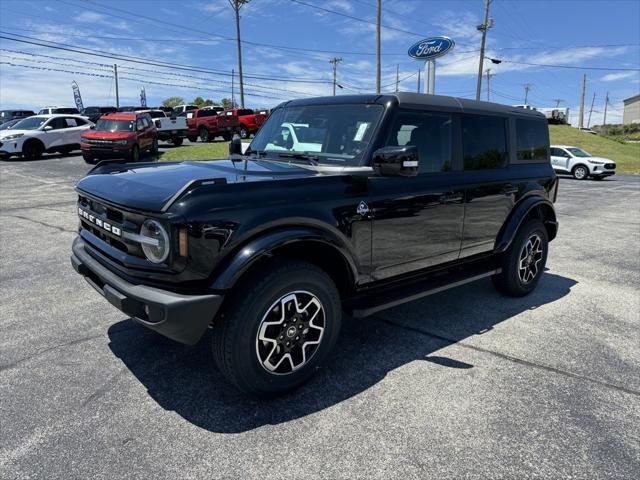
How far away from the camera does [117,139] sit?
58.3 ft

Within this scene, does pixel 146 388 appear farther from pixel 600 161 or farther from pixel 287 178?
pixel 600 161

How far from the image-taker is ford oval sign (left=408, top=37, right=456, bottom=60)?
18.6 m

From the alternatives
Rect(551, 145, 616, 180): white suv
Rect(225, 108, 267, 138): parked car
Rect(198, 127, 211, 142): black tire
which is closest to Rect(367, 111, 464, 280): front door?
Rect(551, 145, 616, 180): white suv

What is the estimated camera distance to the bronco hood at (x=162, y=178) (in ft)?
8.59

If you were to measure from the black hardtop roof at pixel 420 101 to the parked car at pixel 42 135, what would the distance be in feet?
65.4

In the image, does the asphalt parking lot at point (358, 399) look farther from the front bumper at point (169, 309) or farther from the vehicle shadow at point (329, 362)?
the front bumper at point (169, 309)

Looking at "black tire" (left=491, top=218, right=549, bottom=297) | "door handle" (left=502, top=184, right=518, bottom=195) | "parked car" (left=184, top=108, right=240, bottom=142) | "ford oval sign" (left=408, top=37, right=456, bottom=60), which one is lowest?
"black tire" (left=491, top=218, right=549, bottom=297)

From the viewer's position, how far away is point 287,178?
2.98m

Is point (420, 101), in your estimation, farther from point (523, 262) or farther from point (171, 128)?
point (171, 128)

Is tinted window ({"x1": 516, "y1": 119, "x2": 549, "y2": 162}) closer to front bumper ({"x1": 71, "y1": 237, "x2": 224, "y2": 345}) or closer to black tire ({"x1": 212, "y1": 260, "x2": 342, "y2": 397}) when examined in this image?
black tire ({"x1": 212, "y1": 260, "x2": 342, "y2": 397})

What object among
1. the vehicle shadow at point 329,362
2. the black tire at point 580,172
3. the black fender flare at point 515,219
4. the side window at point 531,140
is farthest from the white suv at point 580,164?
the vehicle shadow at point 329,362

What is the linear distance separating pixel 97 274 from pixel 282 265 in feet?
4.11

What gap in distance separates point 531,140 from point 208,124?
27.7 metres

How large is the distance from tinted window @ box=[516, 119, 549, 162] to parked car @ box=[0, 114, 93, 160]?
21227mm
